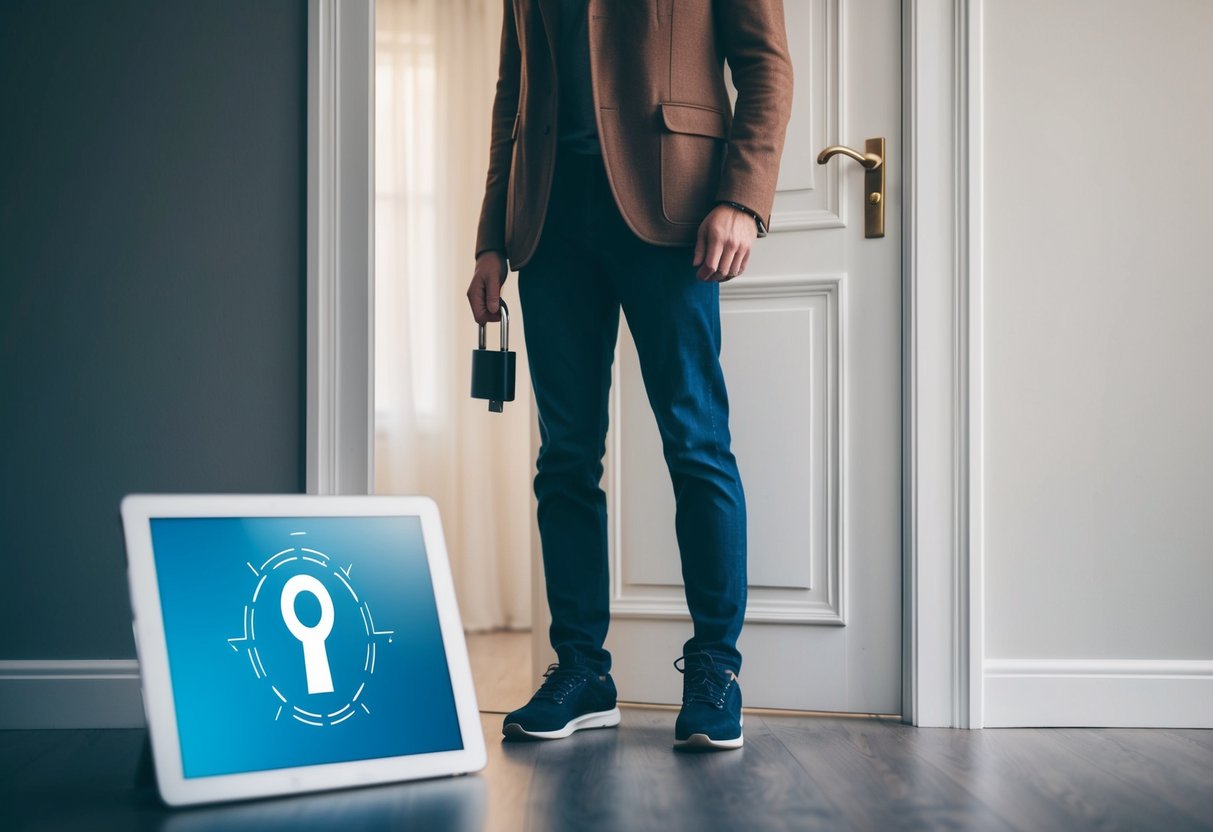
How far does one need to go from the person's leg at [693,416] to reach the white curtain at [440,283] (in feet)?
5.18

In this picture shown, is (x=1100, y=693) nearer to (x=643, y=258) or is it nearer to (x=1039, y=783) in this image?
(x=1039, y=783)

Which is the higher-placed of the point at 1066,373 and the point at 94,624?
the point at 1066,373

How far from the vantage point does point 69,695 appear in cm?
151

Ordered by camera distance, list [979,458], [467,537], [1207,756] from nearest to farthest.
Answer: [1207,756], [979,458], [467,537]

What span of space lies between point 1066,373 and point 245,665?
1236 millimetres

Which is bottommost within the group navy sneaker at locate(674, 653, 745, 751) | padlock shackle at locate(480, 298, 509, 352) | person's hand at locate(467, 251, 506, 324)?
navy sneaker at locate(674, 653, 745, 751)

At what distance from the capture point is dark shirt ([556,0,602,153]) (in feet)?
4.49

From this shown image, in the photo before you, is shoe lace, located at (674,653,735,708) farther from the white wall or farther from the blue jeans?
the white wall

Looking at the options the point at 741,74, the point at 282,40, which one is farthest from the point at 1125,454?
the point at 282,40

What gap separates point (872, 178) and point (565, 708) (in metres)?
0.94

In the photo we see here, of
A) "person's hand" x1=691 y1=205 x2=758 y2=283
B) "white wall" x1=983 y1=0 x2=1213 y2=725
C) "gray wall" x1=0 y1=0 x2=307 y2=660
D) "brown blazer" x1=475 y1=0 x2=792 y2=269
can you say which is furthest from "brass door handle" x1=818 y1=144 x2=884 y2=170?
"gray wall" x1=0 y1=0 x2=307 y2=660

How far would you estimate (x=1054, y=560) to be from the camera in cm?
152

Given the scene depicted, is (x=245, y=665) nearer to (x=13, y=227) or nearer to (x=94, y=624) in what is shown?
(x=94, y=624)

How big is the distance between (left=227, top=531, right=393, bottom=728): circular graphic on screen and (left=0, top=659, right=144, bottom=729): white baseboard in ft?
1.81
